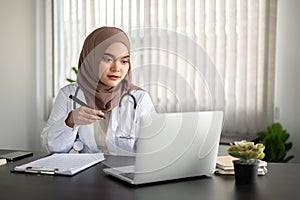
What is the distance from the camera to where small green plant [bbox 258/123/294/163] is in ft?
10.2

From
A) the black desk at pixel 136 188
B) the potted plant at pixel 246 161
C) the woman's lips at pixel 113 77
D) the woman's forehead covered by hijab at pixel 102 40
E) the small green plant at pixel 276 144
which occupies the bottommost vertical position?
the small green plant at pixel 276 144

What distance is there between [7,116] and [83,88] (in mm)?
2110

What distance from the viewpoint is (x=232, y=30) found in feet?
11.6

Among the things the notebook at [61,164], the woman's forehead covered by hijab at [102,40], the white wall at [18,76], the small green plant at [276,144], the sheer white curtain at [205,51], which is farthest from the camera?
the white wall at [18,76]

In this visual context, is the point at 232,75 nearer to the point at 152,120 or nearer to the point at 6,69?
the point at 6,69

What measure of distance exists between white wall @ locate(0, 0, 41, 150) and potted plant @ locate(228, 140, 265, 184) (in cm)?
302

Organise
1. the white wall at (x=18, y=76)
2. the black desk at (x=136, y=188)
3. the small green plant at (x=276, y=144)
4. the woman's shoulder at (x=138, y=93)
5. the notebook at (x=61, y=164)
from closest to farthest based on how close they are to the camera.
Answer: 1. the black desk at (x=136, y=188)
2. the notebook at (x=61, y=164)
3. the woman's shoulder at (x=138, y=93)
4. the small green plant at (x=276, y=144)
5. the white wall at (x=18, y=76)

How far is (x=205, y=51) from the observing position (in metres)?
3.69

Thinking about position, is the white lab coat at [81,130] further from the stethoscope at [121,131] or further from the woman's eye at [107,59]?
the woman's eye at [107,59]

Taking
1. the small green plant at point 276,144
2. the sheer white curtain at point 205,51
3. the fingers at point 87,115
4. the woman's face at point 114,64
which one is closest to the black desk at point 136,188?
the fingers at point 87,115

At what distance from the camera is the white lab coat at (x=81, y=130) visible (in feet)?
6.25

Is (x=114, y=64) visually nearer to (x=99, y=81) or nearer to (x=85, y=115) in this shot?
(x=99, y=81)

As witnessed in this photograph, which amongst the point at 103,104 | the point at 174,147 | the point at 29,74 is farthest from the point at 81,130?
the point at 29,74

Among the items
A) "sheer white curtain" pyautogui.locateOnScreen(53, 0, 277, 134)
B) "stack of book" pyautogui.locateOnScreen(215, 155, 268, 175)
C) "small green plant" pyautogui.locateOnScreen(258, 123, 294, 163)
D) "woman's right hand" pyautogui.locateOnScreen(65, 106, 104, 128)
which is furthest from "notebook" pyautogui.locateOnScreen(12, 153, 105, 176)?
"small green plant" pyautogui.locateOnScreen(258, 123, 294, 163)
